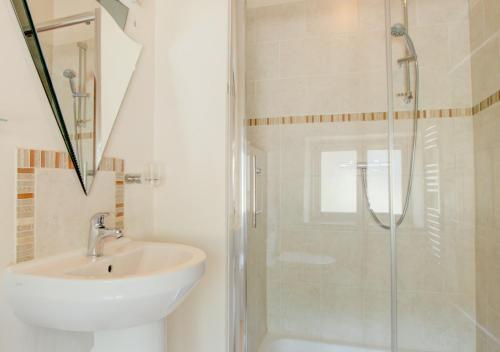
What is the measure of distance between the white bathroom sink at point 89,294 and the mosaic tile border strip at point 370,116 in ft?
3.34

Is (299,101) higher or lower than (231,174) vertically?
higher

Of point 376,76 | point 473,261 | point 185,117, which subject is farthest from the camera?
point 376,76

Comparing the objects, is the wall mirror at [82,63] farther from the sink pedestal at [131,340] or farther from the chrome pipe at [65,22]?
the sink pedestal at [131,340]

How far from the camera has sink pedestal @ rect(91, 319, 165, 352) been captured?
3.23 ft

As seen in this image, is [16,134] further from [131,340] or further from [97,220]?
[131,340]

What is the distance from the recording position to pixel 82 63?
108cm

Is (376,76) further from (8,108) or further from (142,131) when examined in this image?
(8,108)

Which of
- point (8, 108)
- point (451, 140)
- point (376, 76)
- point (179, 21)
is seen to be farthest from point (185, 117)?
point (451, 140)

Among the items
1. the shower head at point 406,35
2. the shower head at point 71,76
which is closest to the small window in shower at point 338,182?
the shower head at point 406,35

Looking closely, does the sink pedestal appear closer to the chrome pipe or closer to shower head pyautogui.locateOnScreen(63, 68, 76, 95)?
shower head pyautogui.locateOnScreen(63, 68, 76, 95)

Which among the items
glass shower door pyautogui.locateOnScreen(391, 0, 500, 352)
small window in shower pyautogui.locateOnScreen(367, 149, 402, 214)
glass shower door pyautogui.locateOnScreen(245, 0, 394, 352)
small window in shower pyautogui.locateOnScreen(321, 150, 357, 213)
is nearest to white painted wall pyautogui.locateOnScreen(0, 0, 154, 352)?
glass shower door pyautogui.locateOnScreen(245, 0, 394, 352)

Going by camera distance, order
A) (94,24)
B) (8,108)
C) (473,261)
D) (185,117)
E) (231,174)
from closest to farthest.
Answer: (8,108), (94,24), (231,174), (185,117), (473,261)

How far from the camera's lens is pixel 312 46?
1940mm

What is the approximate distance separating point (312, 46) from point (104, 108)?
136 cm
